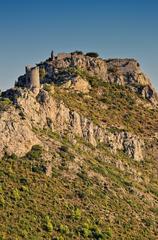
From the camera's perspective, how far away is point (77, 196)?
9769 cm

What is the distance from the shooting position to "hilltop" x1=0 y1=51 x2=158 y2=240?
302ft

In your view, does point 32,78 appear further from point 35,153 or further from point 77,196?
point 77,196

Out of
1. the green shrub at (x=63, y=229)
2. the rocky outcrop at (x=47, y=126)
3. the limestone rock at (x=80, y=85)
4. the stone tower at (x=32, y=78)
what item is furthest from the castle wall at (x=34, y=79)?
the green shrub at (x=63, y=229)

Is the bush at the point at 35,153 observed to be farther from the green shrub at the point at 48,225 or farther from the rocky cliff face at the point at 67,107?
the green shrub at the point at 48,225

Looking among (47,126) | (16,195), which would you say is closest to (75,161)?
(47,126)

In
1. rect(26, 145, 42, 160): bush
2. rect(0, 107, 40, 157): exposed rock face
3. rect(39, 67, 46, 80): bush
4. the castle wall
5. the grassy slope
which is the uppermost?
rect(39, 67, 46, 80): bush

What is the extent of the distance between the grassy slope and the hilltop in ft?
0.40

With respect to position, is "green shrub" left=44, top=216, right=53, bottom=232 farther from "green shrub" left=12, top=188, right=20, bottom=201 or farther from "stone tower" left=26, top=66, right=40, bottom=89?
"stone tower" left=26, top=66, right=40, bottom=89

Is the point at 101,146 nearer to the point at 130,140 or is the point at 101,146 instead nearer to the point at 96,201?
the point at 130,140

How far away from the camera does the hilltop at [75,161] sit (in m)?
92.0

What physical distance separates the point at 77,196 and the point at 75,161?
21.7 feet

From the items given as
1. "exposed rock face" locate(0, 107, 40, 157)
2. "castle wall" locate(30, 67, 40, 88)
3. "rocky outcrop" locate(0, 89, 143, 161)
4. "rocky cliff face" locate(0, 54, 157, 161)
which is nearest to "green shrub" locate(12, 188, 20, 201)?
"exposed rock face" locate(0, 107, 40, 157)

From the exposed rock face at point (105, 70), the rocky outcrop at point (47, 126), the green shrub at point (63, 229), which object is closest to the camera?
the green shrub at point (63, 229)

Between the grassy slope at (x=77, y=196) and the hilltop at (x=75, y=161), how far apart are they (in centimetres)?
12
